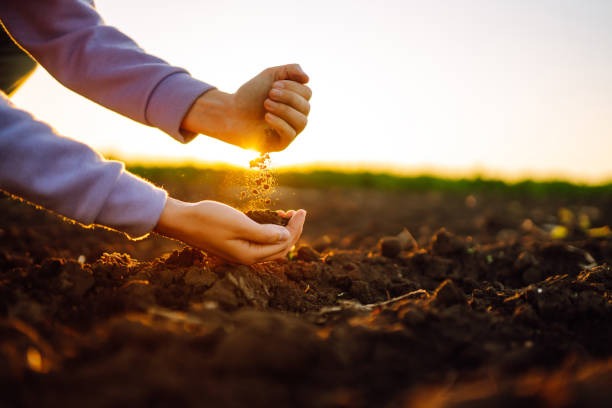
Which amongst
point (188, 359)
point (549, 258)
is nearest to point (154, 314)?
point (188, 359)

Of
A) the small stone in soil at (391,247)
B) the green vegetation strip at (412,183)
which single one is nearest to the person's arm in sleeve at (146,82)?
the small stone in soil at (391,247)

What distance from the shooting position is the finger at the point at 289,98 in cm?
204

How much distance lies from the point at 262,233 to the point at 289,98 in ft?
2.29

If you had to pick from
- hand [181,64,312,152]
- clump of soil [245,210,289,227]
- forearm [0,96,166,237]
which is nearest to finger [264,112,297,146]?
hand [181,64,312,152]

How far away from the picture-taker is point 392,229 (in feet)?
17.0

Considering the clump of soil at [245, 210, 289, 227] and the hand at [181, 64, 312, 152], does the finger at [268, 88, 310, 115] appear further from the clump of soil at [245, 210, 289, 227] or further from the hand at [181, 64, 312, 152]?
the clump of soil at [245, 210, 289, 227]

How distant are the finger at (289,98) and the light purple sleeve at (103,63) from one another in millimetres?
415

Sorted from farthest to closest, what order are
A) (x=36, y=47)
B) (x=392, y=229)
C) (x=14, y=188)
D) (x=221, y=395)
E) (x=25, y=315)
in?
(x=392, y=229) → (x=36, y=47) → (x=14, y=188) → (x=25, y=315) → (x=221, y=395)

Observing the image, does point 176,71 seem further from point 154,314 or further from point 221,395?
point 221,395

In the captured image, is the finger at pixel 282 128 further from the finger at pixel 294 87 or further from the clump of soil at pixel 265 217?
the clump of soil at pixel 265 217

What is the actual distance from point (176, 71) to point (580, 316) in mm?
2335

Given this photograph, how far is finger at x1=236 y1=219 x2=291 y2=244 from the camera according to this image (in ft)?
6.08

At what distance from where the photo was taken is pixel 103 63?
7.11 ft

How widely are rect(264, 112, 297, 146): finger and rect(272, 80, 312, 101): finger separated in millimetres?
150
